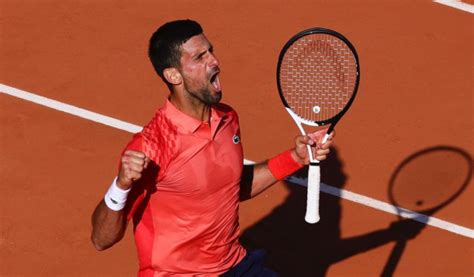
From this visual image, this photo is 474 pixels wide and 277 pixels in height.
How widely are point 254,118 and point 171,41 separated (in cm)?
389

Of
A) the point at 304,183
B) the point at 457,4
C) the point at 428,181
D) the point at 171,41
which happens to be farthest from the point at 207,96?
the point at 457,4

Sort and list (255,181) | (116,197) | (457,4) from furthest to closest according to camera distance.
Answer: (457,4) < (255,181) < (116,197)

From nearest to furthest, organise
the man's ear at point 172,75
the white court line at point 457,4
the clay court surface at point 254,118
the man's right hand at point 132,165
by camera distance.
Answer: the man's right hand at point 132,165 < the man's ear at point 172,75 < the clay court surface at point 254,118 < the white court line at point 457,4

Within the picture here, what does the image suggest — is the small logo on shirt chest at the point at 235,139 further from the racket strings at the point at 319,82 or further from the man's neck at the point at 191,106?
the racket strings at the point at 319,82

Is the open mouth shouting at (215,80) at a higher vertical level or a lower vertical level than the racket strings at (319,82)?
higher

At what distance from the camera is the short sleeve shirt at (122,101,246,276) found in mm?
5598

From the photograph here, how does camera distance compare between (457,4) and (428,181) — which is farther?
(457,4)

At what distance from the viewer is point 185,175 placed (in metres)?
5.63

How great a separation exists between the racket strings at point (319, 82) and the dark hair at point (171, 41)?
2052 mm

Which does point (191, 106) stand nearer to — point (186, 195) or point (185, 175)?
point (185, 175)

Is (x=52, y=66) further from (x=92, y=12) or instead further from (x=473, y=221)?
(x=473, y=221)

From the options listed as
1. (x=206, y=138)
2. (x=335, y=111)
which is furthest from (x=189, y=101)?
(x=335, y=111)

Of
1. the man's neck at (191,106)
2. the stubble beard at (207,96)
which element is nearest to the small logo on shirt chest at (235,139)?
the man's neck at (191,106)

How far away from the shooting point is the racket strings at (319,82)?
24.8ft
